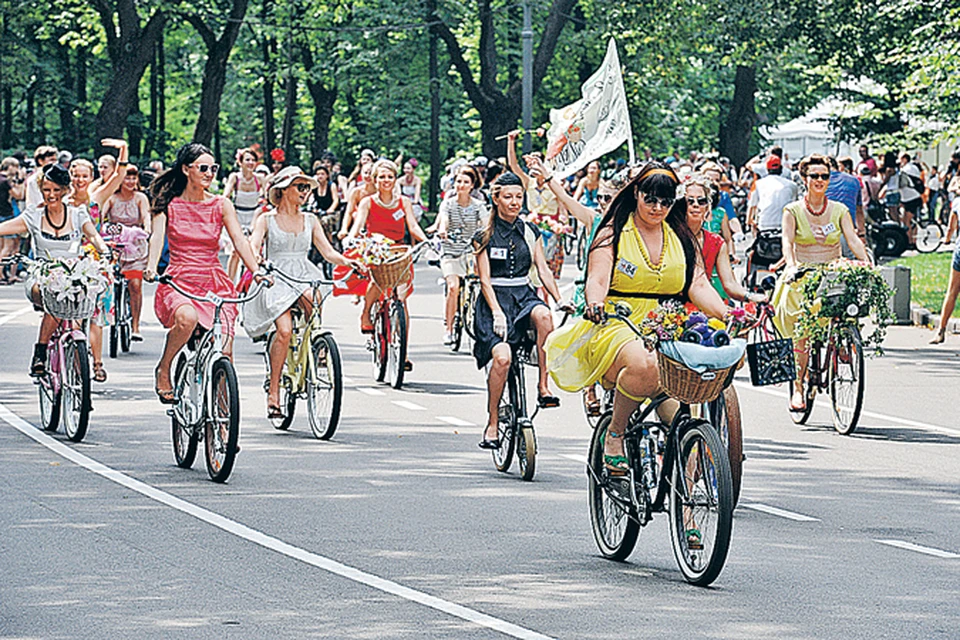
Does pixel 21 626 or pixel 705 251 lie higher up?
pixel 705 251

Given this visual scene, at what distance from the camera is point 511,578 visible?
8.12 meters

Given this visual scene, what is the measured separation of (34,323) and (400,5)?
25059 millimetres

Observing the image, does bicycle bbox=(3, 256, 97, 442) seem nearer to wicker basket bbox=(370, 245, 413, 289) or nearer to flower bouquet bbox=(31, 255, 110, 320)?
flower bouquet bbox=(31, 255, 110, 320)

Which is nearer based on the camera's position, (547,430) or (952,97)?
(547,430)

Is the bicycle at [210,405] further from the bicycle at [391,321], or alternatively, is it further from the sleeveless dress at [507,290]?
the bicycle at [391,321]

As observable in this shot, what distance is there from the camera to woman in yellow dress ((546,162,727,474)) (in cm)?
835

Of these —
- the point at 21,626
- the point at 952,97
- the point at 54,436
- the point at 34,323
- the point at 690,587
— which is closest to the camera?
the point at 21,626

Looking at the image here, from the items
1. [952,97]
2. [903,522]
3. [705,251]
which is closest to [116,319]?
[705,251]

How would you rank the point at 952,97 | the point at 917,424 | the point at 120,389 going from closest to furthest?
the point at 917,424 < the point at 120,389 < the point at 952,97

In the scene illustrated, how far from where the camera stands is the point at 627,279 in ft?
28.2

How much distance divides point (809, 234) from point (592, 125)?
4.89m

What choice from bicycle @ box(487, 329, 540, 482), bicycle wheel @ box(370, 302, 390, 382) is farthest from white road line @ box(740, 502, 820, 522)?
bicycle wheel @ box(370, 302, 390, 382)

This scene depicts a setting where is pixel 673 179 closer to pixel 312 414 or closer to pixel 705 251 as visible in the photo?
pixel 705 251

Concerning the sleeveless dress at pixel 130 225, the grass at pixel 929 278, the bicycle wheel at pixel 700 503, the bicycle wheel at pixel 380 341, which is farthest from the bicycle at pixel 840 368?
the grass at pixel 929 278
